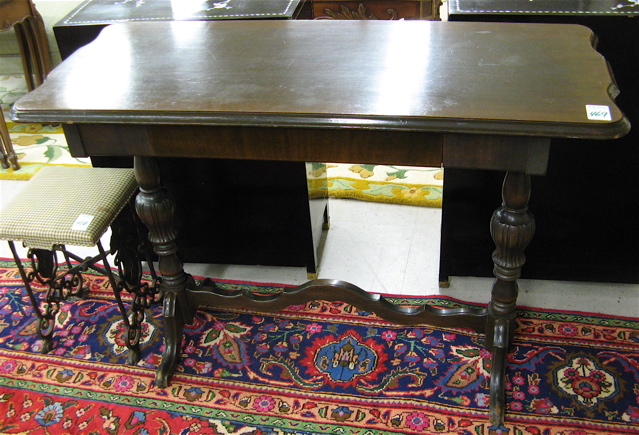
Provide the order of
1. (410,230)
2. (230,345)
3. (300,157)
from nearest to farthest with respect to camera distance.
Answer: (300,157), (230,345), (410,230)

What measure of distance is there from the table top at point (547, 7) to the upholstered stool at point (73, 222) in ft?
3.92

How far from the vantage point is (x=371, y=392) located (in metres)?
1.90

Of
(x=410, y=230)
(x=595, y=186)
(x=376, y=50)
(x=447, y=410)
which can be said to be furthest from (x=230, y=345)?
(x=595, y=186)

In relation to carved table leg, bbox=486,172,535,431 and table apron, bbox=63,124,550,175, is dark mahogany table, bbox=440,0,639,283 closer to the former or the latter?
carved table leg, bbox=486,172,535,431

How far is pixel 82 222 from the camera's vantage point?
6.07 ft

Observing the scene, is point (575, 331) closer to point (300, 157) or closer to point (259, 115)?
point (300, 157)

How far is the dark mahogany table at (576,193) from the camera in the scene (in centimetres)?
187

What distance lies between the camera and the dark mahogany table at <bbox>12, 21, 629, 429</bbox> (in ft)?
4.57

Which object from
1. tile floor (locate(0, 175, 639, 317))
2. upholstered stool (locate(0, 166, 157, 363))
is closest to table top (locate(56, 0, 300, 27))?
upholstered stool (locate(0, 166, 157, 363))

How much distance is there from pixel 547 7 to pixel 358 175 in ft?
4.11

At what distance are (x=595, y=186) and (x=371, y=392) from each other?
991 millimetres

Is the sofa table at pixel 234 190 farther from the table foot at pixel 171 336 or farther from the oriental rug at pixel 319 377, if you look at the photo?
the table foot at pixel 171 336

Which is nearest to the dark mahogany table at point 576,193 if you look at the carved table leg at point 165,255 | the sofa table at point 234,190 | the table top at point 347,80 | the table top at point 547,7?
the table top at point 547,7

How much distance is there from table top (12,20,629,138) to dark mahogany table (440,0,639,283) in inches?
6.8
